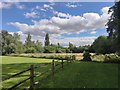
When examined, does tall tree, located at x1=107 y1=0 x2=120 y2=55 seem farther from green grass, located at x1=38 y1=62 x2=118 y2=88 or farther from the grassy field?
green grass, located at x1=38 y1=62 x2=118 y2=88

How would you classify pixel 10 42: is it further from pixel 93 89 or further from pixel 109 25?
pixel 93 89

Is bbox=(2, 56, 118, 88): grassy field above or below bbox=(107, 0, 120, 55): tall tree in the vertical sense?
below

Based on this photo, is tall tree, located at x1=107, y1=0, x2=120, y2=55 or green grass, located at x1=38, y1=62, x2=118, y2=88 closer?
green grass, located at x1=38, y1=62, x2=118, y2=88

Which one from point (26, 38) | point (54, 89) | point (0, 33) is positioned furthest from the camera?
point (26, 38)

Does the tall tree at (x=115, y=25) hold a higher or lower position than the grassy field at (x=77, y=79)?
higher

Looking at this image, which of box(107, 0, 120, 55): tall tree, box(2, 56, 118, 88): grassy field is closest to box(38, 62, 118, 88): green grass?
box(2, 56, 118, 88): grassy field

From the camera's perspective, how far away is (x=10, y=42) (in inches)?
4847

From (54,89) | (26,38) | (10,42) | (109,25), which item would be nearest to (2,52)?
(10,42)

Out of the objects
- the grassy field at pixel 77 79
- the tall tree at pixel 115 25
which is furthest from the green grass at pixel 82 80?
the tall tree at pixel 115 25

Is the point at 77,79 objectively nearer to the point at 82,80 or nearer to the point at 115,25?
the point at 82,80

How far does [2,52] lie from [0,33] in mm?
16977

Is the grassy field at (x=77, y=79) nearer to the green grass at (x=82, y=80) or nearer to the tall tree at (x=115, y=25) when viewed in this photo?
the green grass at (x=82, y=80)

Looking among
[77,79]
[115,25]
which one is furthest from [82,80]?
[115,25]

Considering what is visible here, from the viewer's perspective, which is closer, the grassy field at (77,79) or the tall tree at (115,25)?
the grassy field at (77,79)
